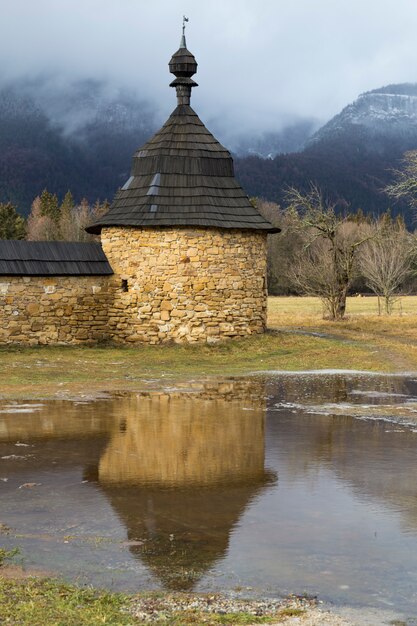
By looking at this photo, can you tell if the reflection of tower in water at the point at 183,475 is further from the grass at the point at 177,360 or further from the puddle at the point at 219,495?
the grass at the point at 177,360

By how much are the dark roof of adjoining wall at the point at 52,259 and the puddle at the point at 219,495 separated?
10.0 metres

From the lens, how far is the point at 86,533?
7766mm

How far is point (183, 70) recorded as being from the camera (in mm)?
28500

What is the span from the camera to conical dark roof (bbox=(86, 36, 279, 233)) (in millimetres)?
25109

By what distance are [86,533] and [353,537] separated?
2266 millimetres

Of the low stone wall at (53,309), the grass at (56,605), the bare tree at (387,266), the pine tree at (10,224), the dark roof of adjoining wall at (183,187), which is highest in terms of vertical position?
the pine tree at (10,224)

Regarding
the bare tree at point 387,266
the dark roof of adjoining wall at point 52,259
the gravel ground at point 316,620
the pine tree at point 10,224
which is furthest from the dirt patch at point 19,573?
the pine tree at point 10,224

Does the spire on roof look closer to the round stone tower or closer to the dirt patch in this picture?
the round stone tower

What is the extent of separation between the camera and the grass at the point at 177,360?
703 inches

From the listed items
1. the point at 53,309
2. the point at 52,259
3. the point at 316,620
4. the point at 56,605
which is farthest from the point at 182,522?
the point at 52,259

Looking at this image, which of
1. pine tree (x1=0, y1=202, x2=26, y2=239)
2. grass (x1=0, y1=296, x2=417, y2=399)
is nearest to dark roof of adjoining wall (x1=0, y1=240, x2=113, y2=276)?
grass (x1=0, y1=296, x2=417, y2=399)

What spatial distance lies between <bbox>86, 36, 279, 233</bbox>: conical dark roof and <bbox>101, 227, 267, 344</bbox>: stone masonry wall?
365 mm

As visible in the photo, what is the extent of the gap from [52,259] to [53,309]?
1.40 meters

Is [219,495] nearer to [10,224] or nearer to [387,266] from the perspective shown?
[387,266]
